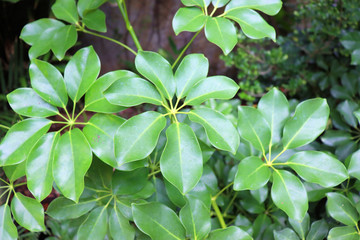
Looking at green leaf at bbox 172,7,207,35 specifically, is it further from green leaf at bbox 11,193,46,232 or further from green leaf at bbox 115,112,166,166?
green leaf at bbox 11,193,46,232

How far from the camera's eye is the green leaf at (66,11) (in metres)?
1.03

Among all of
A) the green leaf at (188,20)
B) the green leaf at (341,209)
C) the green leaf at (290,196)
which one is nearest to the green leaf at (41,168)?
the green leaf at (188,20)

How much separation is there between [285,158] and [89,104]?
630mm

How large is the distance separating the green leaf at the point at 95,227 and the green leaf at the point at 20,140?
9.9 inches

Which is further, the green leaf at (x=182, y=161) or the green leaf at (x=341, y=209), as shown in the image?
the green leaf at (x=341, y=209)

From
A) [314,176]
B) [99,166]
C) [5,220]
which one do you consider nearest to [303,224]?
[314,176]

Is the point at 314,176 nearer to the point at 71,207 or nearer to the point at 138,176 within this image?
the point at 138,176

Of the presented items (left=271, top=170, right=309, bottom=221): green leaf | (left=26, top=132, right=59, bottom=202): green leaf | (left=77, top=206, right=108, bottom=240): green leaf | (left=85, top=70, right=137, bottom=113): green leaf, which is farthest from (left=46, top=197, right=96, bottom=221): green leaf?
(left=271, top=170, right=309, bottom=221): green leaf

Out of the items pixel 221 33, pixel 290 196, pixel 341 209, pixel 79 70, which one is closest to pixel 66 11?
pixel 79 70

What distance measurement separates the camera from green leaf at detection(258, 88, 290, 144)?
93 centimetres

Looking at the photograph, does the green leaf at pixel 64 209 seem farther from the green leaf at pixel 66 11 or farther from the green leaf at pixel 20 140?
the green leaf at pixel 66 11

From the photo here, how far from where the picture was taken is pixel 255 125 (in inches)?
35.1

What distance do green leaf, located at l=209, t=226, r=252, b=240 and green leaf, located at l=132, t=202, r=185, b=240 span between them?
0.09m

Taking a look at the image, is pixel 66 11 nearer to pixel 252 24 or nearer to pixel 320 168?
pixel 252 24
